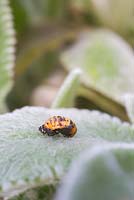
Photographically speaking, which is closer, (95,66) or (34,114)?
(34,114)

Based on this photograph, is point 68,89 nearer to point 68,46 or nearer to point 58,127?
point 58,127

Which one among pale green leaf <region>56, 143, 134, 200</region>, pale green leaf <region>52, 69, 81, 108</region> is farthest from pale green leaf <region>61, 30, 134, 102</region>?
pale green leaf <region>56, 143, 134, 200</region>

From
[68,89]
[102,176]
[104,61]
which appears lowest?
[102,176]

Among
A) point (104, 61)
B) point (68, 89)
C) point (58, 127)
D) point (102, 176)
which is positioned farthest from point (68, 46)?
Result: point (102, 176)

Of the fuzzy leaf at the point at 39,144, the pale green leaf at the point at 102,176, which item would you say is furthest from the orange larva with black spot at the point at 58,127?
the pale green leaf at the point at 102,176

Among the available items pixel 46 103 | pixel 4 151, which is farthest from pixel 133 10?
pixel 4 151

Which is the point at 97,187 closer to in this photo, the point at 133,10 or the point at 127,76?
the point at 127,76
